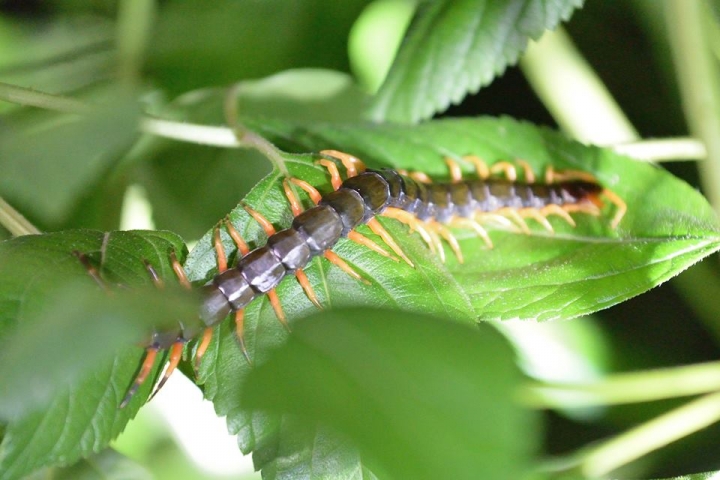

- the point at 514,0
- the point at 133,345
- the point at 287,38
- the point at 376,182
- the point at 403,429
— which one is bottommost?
the point at 403,429

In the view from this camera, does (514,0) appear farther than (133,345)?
Yes

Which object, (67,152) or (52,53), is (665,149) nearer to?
(67,152)

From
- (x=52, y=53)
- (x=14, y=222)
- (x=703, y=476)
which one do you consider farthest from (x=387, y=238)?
(x=52, y=53)

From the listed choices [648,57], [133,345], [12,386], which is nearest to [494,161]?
[648,57]

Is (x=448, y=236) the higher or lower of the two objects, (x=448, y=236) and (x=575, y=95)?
the lower

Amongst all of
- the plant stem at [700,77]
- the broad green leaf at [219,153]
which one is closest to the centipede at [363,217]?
the plant stem at [700,77]

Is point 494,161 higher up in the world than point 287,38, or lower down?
lower down

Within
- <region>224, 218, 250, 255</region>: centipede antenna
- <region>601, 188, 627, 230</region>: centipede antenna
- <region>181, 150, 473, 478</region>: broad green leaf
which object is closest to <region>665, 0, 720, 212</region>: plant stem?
<region>601, 188, 627, 230</region>: centipede antenna

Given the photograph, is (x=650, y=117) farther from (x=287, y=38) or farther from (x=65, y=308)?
(x=65, y=308)
